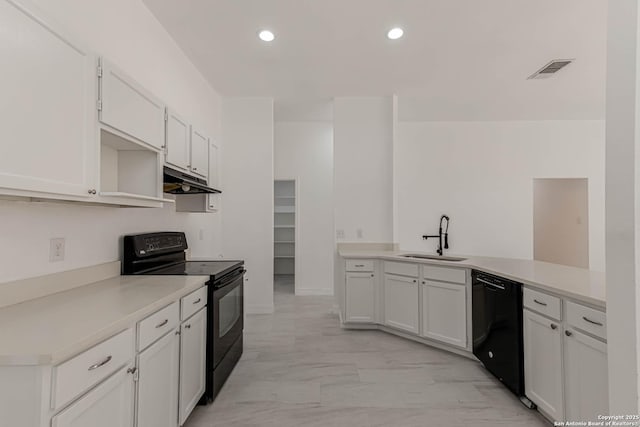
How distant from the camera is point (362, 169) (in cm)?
449

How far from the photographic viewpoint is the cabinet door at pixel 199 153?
9.61 ft

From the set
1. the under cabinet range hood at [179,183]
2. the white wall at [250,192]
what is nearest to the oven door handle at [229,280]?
the under cabinet range hood at [179,183]

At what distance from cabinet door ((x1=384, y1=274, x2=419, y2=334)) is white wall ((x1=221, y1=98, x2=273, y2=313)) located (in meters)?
1.64

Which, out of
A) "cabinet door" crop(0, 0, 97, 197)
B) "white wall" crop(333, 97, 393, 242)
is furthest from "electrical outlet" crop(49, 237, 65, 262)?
"white wall" crop(333, 97, 393, 242)

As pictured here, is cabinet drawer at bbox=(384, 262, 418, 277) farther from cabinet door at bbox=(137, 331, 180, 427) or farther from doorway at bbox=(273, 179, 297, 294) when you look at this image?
doorway at bbox=(273, 179, 297, 294)

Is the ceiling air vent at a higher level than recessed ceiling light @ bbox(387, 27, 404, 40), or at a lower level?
lower

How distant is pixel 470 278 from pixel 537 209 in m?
5.09

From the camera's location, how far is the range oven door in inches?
90.3

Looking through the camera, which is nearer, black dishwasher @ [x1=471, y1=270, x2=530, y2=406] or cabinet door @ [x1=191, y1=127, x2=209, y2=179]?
black dishwasher @ [x1=471, y1=270, x2=530, y2=406]

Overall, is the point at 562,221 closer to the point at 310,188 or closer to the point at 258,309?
the point at 310,188

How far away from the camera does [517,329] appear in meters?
2.24

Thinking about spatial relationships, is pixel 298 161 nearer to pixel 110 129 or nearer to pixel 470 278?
pixel 470 278

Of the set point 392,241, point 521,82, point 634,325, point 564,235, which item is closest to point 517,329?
point 634,325

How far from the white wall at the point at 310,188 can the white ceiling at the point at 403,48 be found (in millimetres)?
1247
